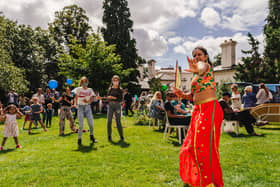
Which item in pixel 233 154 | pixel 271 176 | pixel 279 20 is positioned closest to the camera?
pixel 271 176

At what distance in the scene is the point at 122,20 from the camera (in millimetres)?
32094

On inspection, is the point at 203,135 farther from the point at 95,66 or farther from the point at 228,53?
the point at 228,53

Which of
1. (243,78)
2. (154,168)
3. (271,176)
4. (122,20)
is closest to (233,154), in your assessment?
(271,176)

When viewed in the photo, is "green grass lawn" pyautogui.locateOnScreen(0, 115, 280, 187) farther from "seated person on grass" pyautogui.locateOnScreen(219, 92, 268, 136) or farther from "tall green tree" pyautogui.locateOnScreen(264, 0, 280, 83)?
"tall green tree" pyautogui.locateOnScreen(264, 0, 280, 83)

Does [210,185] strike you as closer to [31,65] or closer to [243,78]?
[243,78]

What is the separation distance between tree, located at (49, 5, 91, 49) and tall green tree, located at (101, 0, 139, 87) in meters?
5.20

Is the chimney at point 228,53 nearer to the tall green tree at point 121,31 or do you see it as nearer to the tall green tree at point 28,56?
the tall green tree at point 121,31

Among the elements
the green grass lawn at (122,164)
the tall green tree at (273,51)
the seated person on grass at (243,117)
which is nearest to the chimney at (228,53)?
the tall green tree at (273,51)

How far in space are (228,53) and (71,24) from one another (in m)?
26.2

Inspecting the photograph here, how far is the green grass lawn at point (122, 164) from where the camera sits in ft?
12.8

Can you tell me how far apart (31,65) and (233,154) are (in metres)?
32.7

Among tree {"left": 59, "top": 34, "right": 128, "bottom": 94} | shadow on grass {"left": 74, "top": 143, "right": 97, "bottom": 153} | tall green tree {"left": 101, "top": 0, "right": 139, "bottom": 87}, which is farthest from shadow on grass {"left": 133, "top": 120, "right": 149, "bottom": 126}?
tall green tree {"left": 101, "top": 0, "right": 139, "bottom": 87}

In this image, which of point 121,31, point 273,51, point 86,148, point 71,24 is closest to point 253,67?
point 273,51

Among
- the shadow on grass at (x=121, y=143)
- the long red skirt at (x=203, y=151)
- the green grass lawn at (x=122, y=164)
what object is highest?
the long red skirt at (x=203, y=151)
